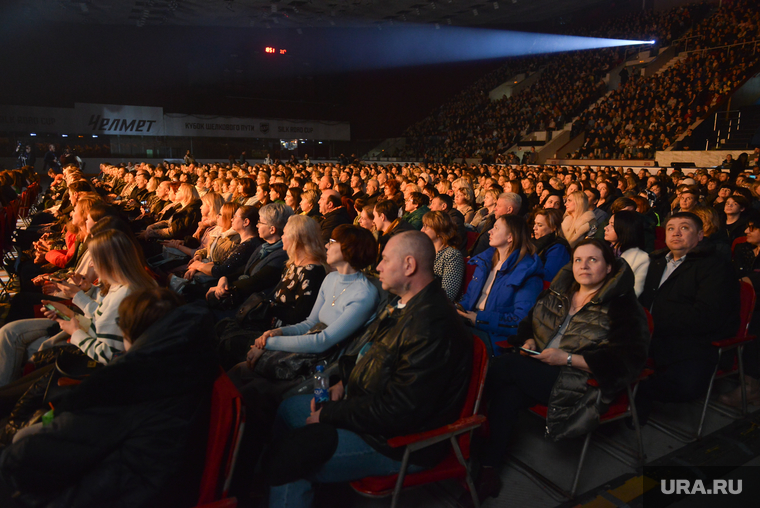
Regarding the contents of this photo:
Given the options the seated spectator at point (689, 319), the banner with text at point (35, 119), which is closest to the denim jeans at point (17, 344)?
the seated spectator at point (689, 319)

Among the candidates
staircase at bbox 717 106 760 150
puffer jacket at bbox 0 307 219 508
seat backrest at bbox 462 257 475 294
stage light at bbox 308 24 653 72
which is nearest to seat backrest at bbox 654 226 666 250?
seat backrest at bbox 462 257 475 294

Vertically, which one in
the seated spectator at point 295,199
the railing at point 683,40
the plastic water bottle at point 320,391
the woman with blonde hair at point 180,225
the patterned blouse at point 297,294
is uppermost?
the railing at point 683,40

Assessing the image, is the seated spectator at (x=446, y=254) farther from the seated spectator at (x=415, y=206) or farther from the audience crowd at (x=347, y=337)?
the seated spectator at (x=415, y=206)

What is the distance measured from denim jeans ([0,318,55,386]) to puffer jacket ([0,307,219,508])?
135 centimetres

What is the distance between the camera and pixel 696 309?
2635 millimetres

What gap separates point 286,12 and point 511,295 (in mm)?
23032

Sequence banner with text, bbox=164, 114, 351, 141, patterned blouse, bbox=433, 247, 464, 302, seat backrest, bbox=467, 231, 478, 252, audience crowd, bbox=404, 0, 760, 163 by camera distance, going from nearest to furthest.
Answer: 1. patterned blouse, bbox=433, 247, 464, 302
2. seat backrest, bbox=467, 231, 478, 252
3. audience crowd, bbox=404, 0, 760, 163
4. banner with text, bbox=164, 114, 351, 141

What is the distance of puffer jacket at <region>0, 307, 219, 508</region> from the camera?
143cm

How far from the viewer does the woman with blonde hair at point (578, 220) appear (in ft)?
15.6

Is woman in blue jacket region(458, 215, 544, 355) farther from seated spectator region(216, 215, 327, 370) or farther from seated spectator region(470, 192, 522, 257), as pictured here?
seated spectator region(470, 192, 522, 257)

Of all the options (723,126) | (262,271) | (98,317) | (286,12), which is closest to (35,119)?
(286,12)

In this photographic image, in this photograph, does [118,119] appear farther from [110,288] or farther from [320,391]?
[320,391]

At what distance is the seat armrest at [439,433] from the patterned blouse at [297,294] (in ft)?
4.29

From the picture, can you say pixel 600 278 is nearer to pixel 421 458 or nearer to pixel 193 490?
pixel 421 458
